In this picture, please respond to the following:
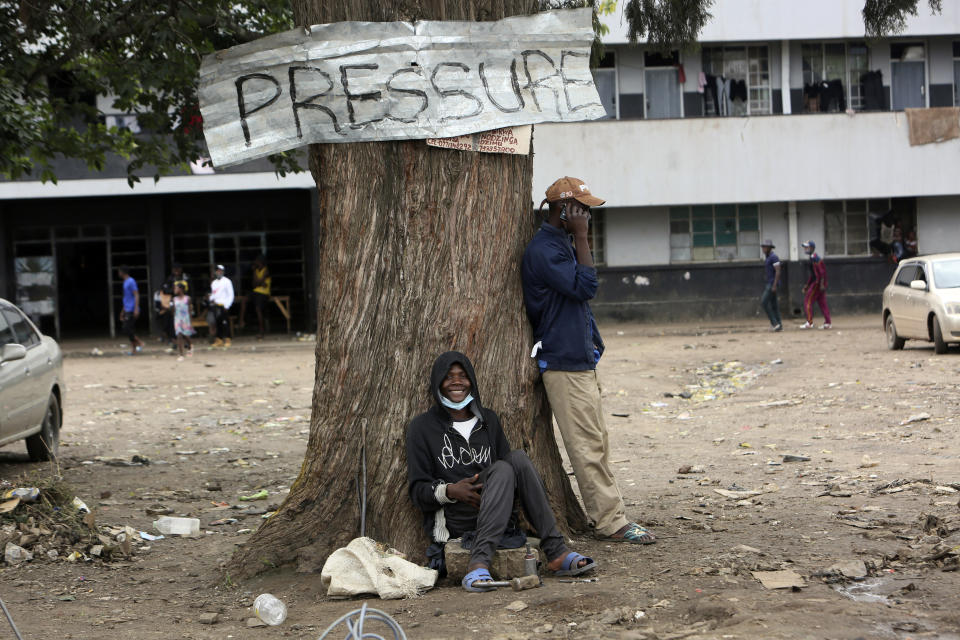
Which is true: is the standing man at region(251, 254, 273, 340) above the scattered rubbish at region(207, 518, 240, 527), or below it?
above

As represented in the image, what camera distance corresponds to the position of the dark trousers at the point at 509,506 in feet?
17.6

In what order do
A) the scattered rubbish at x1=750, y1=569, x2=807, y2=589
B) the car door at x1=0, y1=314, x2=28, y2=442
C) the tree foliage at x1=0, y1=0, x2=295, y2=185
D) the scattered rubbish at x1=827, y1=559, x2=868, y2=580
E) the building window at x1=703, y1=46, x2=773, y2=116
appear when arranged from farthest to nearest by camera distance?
the building window at x1=703, y1=46, x2=773, y2=116 → the tree foliage at x1=0, y1=0, x2=295, y2=185 → the car door at x1=0, y1=314, x2=28, y2=442 → the scattered rubbish at x1=827, y1=559, x2=868, y2=580 → the scattered rubbish at x1=750, y1=569, x2=807, y2=589

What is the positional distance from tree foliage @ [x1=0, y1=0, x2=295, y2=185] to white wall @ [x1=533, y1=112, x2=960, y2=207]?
1577 cm

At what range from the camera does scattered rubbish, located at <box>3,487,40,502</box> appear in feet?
23.5

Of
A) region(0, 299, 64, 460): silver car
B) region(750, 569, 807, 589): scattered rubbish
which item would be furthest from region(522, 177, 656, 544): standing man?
region(0, 299, 64, 460): silver car

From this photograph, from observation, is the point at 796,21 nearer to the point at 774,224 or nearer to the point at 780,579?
the point at 774,224

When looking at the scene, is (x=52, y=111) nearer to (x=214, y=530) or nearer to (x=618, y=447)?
(x=214, y=530)

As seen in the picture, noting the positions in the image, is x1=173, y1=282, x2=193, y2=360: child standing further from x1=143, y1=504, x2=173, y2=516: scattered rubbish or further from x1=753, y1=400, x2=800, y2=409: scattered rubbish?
x1=143, y1=504, x2=173, y2=516: scattered rubbish

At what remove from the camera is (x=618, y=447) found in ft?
35.0

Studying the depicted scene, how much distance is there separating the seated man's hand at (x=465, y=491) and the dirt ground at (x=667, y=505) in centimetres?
47

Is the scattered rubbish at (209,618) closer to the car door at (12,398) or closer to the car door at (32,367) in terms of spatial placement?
the car door at (12,398)

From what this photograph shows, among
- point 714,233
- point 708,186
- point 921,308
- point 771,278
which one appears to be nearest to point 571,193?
point 921,308

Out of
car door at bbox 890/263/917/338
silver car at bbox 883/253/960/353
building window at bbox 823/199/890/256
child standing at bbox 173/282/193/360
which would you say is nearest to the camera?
silver car at bbox 883/253/960/353

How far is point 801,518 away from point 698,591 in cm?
205
